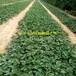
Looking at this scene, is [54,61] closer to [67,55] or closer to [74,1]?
[67,55]

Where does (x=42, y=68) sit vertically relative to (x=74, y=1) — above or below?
below

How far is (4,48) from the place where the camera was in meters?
2.82

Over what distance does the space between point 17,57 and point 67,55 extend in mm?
1969

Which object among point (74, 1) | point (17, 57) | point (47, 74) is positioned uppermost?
point (74, 1)

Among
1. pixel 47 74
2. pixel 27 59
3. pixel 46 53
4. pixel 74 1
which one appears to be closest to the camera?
pixel 47 74

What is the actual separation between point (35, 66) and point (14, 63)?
2.14 feet

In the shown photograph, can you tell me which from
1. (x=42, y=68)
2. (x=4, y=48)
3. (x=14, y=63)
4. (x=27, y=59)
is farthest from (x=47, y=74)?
(x=4, y=48)

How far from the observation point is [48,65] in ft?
7.23

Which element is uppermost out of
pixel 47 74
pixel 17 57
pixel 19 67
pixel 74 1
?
pixel 74 1

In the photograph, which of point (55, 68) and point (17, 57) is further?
point (17, 57)

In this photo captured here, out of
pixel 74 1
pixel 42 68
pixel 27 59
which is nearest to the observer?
pixel 42 68

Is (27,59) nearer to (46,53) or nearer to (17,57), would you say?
(17,57)

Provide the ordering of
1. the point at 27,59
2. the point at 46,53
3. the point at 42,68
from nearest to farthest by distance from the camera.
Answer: the point at 42,68
the point at 27,59
the point at 46,53

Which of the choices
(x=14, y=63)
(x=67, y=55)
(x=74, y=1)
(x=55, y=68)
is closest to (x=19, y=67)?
(x=14, y=63)
